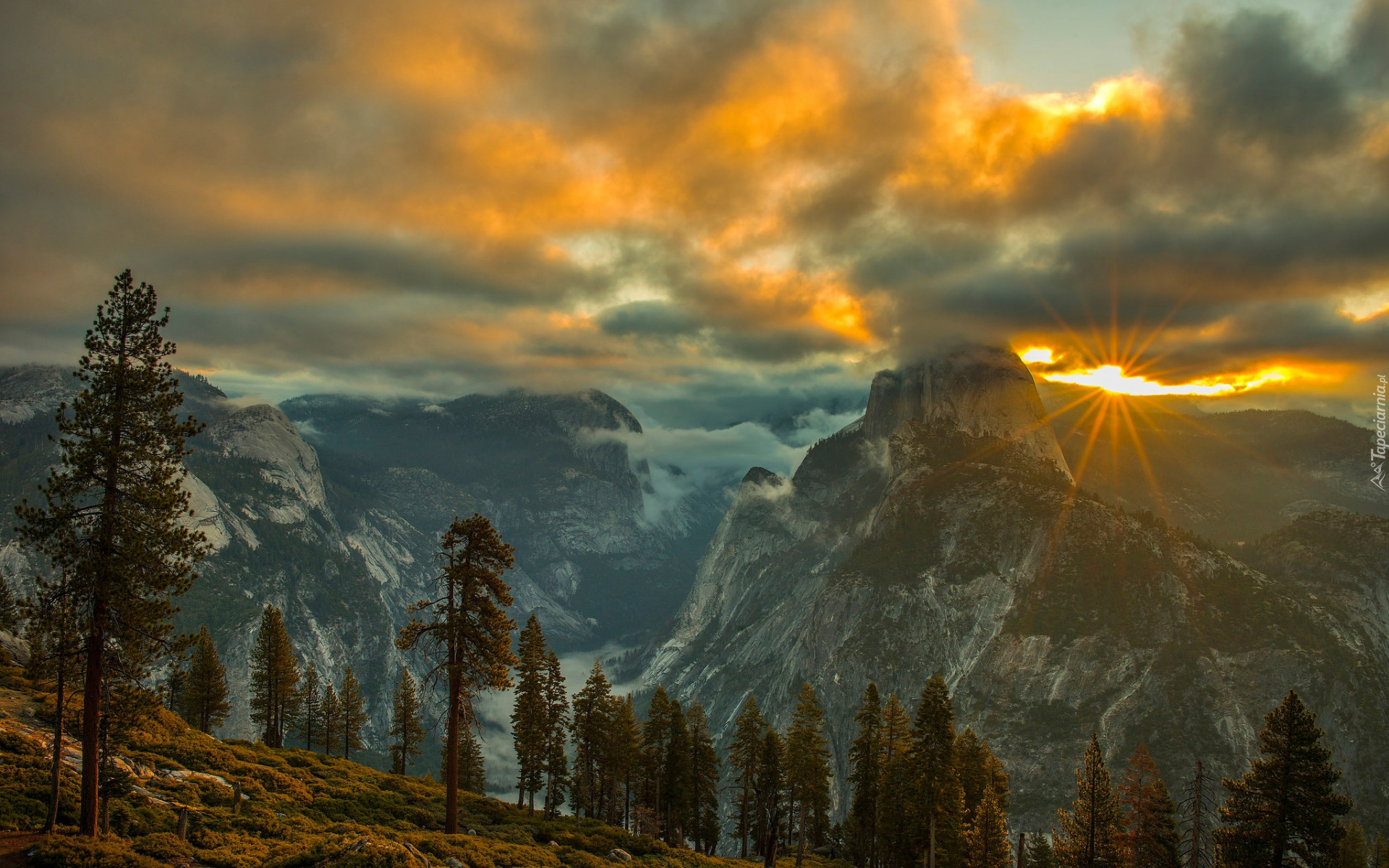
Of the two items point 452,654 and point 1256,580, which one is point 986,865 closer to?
point 452,654

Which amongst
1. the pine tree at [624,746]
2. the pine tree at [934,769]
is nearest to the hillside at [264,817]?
the pine tree at [624,746]

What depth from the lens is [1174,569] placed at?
582 feet

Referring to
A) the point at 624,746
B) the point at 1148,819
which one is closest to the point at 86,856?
the point at 624,746

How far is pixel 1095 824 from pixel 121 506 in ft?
182

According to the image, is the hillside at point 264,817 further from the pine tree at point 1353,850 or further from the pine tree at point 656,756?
the pine tree at point 1353,850

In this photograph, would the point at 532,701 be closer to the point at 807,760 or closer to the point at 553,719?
the point at 553,719

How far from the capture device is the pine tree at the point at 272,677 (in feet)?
247

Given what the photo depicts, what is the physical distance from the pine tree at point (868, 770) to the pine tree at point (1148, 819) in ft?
60.3

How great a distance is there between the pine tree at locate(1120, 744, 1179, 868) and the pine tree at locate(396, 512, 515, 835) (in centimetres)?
4405

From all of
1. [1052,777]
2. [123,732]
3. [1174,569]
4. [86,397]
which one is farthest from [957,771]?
[1174,569]

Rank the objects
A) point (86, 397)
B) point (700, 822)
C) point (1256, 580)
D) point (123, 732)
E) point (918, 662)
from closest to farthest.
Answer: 1. point (86, 397)
2. point (123, 732)
3. point (700, 822)
4. point (1256, 580)
5. point (918, 662)

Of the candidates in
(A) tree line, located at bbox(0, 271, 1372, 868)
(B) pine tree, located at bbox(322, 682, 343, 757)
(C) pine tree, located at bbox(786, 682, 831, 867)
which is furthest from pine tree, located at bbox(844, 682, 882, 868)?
(B) pine tree, located at bbox(322, 682, 343, 757)

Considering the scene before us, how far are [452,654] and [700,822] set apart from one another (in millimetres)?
56949

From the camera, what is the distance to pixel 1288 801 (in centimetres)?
3694
